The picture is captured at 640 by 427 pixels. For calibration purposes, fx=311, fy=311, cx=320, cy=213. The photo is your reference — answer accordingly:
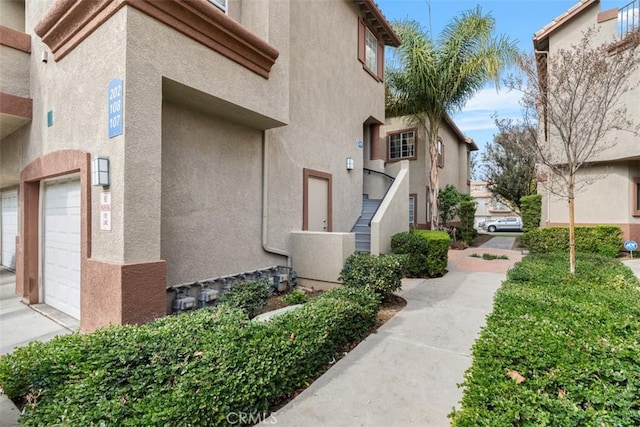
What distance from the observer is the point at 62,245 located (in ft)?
20.7

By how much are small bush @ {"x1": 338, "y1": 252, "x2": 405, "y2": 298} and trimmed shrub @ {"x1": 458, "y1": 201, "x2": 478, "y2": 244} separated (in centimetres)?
1230

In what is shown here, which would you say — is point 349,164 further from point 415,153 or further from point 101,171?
point 101,171

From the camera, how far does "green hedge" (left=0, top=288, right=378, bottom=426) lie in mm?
2518

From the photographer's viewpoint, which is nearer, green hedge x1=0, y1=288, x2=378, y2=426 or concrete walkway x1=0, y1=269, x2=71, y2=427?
green hedge x1=0, y1=288, x2=378, y2=426

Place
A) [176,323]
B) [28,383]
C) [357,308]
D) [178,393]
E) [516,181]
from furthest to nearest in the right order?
[516,181] < [357,308] < [176,323] < [28,383] < [178,393]

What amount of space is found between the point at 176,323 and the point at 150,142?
260 cm

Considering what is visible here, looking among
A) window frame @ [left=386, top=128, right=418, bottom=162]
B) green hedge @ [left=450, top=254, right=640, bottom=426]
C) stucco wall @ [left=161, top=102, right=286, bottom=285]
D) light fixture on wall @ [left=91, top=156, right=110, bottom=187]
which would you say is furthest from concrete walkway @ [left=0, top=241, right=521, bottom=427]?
window frame @ [left=386, top=128, right=418, bottom=162]

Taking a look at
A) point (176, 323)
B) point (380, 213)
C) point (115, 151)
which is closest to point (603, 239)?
point (380, 213)

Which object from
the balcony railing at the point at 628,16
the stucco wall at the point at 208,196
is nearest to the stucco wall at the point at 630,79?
the balcony railing at the point at 628,16

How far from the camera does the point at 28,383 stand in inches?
117

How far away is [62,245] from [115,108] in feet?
12.2

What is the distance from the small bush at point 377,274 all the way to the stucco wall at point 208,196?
2387 millimetres

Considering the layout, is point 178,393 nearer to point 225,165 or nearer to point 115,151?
point 115,151

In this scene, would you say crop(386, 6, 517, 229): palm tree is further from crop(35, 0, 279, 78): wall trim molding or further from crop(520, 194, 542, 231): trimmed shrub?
crop(35, 0, 279, 78): wall trim molding
